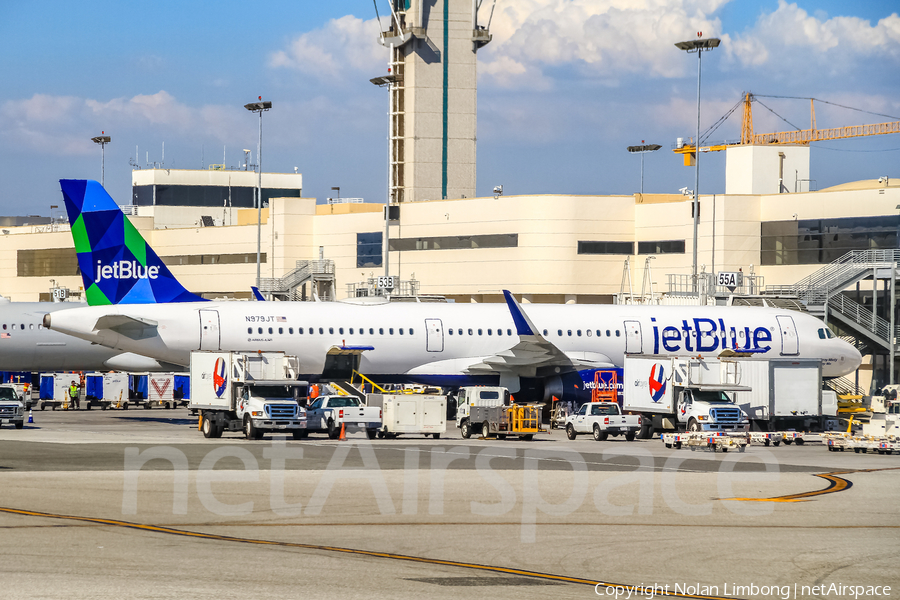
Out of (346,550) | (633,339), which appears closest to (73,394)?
(633,339)

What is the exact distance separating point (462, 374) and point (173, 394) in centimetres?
1981

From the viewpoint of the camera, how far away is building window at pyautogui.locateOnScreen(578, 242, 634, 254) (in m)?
73.9

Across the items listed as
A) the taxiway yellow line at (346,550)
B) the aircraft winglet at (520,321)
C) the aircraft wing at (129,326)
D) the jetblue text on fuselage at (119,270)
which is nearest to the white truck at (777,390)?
the aircraft winglet at (520,321)

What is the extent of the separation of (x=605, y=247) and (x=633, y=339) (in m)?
27.0

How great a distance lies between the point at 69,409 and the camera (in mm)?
56406

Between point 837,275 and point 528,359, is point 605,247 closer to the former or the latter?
point 837,275

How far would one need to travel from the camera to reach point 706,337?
4772cm

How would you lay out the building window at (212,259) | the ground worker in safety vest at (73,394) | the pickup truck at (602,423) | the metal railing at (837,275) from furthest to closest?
1. the building window at (212,259)
2. the metal railing at (837,275)
3. the ground worker in safety vest at (73,394)
4. the pickup truck at (602,423)

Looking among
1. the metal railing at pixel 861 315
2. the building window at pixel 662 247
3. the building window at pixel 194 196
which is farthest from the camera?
the building window at pixel 194 196

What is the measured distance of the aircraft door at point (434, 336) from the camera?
4572 centimetres

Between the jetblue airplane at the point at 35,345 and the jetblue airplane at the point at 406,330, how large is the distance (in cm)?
1422

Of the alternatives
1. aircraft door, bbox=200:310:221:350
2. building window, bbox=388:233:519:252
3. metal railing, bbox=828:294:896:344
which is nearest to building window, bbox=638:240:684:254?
building window, bbox=388:233:519:252

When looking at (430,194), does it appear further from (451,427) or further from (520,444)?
(520,444)

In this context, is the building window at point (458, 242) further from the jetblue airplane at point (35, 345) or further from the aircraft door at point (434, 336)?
the aircraft door at point (434, 336)
